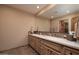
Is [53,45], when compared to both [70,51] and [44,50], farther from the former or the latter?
[70,51]

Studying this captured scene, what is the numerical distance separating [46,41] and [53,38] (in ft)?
0.37

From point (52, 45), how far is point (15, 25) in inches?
24.4

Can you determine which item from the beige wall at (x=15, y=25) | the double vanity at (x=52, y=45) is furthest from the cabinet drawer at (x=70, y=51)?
the beige wall at (x=15, y=25)

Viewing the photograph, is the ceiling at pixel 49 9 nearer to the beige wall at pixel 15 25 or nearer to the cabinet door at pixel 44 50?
the beige wall at pixel 15 25

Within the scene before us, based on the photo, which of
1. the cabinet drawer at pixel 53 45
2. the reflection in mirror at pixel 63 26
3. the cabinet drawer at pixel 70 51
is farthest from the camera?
the reflection in mirror at pixel 63 26

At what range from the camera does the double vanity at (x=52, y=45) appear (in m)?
1.51

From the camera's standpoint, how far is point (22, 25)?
5.99 feet

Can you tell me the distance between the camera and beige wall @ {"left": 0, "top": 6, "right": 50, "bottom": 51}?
1.76 meters

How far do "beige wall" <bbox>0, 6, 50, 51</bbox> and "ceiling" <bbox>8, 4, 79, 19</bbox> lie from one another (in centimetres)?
7

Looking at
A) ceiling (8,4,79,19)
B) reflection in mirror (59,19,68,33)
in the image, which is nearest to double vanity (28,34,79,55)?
reflection in mirror (59,19,68,33)

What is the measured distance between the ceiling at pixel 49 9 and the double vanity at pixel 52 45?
0.34m

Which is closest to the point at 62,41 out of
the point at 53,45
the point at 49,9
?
the point at 53,45

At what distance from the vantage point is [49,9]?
177 cm
